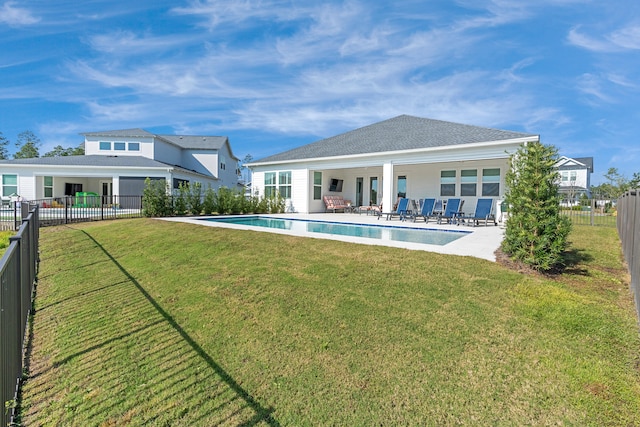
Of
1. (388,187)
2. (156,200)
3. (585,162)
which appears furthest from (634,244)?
(585,162)

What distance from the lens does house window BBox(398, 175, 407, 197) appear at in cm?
1947

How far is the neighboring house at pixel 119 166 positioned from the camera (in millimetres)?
25078

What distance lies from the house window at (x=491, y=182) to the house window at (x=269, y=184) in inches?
487

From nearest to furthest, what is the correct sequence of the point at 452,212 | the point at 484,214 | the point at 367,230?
the point at 367,230 → the point at 484,214 → the point at 452,212

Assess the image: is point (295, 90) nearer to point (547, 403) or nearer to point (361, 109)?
point (361, 109)

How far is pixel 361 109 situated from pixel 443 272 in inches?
1068

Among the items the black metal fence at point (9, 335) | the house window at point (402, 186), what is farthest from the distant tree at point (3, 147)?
the black metal fence at point (9, 335)

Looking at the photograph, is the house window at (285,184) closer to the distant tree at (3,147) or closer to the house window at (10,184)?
the house window at (10,184)

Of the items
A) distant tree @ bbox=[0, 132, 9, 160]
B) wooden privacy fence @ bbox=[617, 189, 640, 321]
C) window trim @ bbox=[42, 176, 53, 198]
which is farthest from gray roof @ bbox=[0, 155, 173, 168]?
distant tree @ bbox=[0, 132, 9, 160]

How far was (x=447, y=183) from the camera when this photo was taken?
1773 centimetres

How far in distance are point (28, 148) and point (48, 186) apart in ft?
148

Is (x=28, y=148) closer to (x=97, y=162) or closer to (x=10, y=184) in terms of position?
(x=10, y=184)

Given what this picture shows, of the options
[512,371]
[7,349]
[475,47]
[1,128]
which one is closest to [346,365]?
[512,371]

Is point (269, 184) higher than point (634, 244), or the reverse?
point (269, 184)
